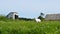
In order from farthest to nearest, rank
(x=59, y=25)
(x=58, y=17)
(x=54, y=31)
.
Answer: (x=58, y=17) < (x=59, y=25) < (x=54, y=31)

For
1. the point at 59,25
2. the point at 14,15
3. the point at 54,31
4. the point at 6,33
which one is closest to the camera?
the point at 6,33

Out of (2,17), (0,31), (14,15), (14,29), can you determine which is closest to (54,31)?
(14,29)

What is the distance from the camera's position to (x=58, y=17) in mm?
24641

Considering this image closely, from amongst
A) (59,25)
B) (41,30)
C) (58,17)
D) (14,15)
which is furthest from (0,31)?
(58,17)

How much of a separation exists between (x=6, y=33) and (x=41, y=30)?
122 centimetres

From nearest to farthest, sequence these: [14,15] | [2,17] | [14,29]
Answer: [14,29], [2,17], [14,15]

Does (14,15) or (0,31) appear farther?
(14,15)

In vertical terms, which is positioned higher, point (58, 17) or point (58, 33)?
point (58, 33)

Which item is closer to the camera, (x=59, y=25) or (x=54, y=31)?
(x=54, y=31)

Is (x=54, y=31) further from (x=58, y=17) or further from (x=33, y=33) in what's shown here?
(x=58, y=17)

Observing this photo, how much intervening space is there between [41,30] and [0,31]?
1.36 metres

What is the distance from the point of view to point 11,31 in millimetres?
6738

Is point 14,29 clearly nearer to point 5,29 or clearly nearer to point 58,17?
point 5,29

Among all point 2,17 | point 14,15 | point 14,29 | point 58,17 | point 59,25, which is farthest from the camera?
point 58,17
